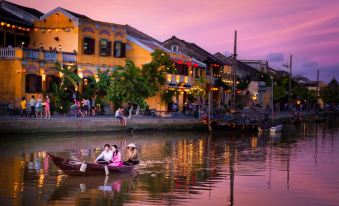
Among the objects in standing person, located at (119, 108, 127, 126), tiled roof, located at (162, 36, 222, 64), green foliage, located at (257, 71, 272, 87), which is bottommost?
standing person, located at (119, 108, 127, 126)

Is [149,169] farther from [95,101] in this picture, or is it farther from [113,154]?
[95,101]

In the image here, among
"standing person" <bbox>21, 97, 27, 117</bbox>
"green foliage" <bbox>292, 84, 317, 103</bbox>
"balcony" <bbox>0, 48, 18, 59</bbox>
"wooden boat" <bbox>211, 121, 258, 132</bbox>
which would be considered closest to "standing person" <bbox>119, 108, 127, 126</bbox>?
"standing person" <bbox>21, 97, 27, 117</bbox>

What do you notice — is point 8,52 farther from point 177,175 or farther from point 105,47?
point 177,175

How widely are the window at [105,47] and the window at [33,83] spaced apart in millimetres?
7981

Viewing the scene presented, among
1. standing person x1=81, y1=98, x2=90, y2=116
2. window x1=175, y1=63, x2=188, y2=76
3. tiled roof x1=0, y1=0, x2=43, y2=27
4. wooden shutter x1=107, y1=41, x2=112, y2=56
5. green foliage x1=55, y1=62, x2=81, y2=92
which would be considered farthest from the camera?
window x1=175, y1=63, x2=188, y2=76

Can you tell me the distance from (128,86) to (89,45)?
5.74m

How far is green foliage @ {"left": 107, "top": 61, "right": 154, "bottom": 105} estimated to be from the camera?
52938 mm

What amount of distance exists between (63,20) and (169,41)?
92.8ft

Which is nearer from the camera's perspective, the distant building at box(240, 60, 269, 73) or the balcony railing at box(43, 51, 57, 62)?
the balcony railing at box(43, 51, 57, 62)

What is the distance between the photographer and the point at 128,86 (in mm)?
52969

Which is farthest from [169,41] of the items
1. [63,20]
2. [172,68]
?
[63,20]

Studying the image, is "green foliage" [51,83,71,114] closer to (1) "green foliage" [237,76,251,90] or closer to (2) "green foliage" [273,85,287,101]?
(1) "green foliage" [237,76,251,90]

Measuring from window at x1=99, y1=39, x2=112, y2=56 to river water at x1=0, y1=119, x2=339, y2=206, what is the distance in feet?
38.0

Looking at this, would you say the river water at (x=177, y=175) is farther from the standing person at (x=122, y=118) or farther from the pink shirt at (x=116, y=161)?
the standing person at (x=122, y=118)
